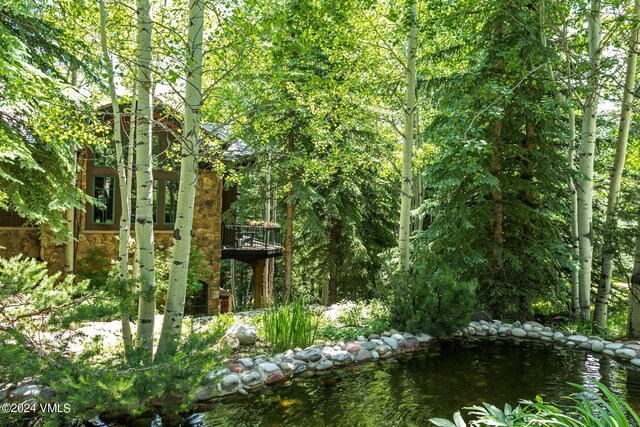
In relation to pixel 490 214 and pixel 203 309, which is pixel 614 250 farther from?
pixel 203 309

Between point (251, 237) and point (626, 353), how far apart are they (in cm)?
1087

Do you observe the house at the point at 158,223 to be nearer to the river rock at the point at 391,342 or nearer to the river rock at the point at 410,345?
the river rock at the point at 391,342

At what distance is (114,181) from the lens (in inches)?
470

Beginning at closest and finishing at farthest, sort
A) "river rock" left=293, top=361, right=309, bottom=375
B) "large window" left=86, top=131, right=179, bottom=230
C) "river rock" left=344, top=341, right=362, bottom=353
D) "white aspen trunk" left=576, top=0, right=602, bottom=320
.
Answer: "river rock" left=293, top=361, right=309, bottom=375
"river rock" left=344, top=341, right=362, bottom=353
"white aspen trunk" left=576, top=0, right=602, bottom=320
"large window" left=86, top=131, right=179, bottom=230

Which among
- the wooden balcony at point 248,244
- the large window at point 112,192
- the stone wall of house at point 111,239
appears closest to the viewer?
the stone wall of house at point 111,239

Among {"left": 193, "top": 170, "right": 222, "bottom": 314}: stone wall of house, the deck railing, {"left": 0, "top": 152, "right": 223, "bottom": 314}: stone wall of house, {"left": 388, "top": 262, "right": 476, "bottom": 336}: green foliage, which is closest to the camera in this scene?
{"left": 388, "top": 262, "right": 476, "bottom": 336}: green foliage

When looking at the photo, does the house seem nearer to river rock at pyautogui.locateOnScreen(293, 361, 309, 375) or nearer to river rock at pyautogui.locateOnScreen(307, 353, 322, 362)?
river rock at pyautogui.locateOnScreen(307, 353, 322, 362)

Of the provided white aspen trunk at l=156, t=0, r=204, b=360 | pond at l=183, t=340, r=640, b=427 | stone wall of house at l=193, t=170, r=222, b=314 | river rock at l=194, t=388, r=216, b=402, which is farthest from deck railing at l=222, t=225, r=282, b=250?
river rock at l=194, t=388, r=216, b=402

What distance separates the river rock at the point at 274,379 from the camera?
517 cm

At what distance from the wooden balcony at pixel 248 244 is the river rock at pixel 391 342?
7.82 m

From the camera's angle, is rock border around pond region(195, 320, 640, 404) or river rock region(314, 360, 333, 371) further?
river rock region(314, 360, 333, 371)

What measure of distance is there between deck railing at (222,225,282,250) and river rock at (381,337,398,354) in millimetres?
7930

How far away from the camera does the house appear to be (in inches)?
432

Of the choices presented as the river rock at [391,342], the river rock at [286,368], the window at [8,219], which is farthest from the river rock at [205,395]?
the window at [8,219]
